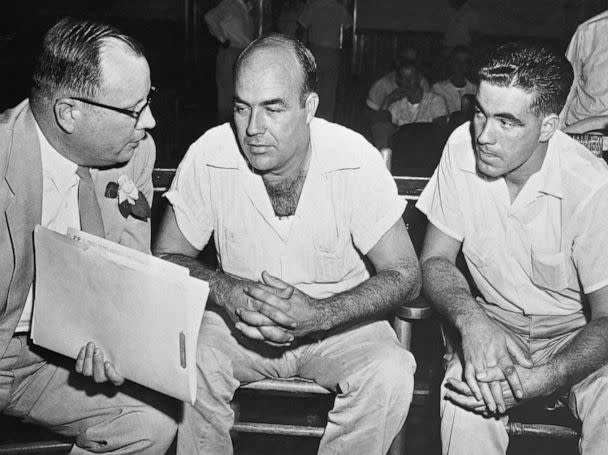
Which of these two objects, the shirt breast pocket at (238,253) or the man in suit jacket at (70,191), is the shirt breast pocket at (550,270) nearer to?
the shirt breast pocket at (238,253)

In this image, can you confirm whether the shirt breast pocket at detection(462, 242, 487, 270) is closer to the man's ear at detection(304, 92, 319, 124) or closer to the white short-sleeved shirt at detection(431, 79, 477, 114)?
the man's ear at detection(304, 92, 319, 124)

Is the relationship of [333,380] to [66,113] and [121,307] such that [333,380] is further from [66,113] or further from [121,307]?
[66,113]

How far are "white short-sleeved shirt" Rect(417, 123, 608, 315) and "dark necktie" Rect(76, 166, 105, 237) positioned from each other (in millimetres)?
1055

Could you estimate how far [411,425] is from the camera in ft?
8.95

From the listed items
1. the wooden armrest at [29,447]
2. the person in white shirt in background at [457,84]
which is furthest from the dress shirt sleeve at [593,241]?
the person in white shirt in background at [457,84]

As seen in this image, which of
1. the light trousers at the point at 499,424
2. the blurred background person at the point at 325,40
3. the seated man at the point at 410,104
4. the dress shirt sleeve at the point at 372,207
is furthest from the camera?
the blurred background person at the point at 325,40

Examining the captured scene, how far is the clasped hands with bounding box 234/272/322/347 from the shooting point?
1.90 metres

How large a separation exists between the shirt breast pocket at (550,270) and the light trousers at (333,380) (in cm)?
48

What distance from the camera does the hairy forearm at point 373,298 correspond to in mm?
2008

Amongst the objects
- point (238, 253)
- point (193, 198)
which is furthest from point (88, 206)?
point (238, 253)

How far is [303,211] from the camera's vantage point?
2.17 meters

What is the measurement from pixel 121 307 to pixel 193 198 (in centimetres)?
61

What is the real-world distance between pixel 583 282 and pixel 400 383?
615mm

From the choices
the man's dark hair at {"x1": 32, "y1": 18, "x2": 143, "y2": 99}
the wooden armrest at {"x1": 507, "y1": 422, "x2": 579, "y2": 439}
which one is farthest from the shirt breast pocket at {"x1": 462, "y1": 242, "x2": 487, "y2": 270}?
the man's dark hair at {"x1": 32, "y1": 18, "x2": 143, "y2": 99}
